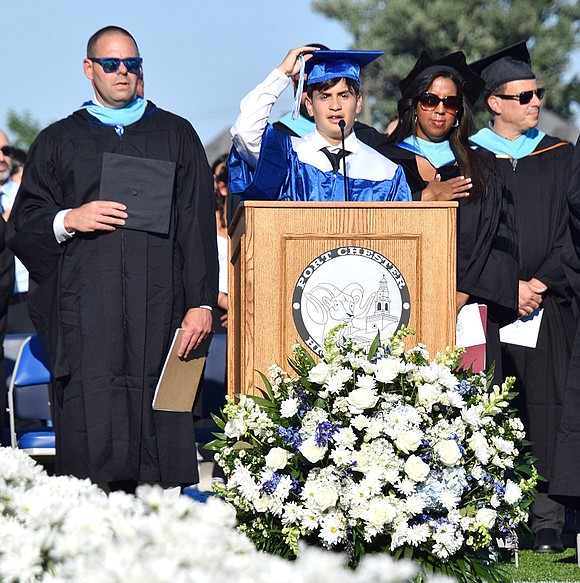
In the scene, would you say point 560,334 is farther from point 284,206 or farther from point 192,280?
point 284,206

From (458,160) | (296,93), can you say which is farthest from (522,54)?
(296,93)

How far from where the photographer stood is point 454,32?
36.8m

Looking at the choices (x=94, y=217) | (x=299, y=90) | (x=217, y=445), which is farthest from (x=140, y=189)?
(x=217, y=445)

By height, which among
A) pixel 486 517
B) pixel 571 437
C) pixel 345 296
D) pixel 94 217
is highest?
pixel 94 217

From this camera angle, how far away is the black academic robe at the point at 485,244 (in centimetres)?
641

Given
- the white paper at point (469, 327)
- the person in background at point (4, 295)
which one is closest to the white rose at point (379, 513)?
the white paper at point (469, 327)

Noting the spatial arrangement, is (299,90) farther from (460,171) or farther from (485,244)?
(485,244)

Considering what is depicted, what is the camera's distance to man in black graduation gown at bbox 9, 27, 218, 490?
6.37m

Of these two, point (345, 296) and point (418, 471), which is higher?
point (345, 296)

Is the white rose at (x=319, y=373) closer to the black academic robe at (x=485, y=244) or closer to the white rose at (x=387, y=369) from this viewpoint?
the white rose at (x=387, y=369)

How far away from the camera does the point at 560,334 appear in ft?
24.5

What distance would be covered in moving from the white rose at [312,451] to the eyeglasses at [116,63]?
8.91 feet

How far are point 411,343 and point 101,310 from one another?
1.87m

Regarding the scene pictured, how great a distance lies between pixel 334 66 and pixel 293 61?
0.21 metres
